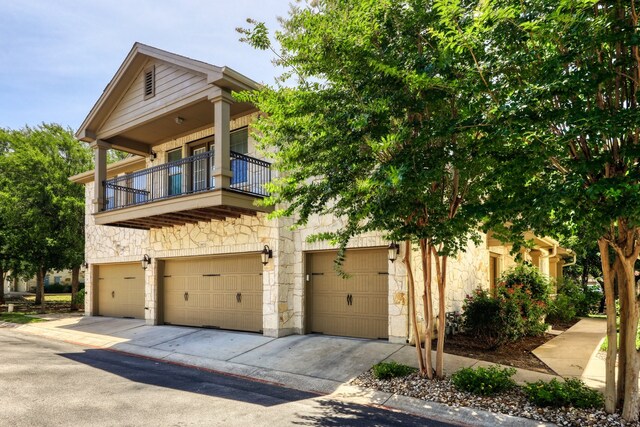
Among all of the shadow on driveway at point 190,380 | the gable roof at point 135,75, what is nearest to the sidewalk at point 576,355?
the shadow on driveway at point 190,380

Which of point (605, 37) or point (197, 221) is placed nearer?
point (605, 37)

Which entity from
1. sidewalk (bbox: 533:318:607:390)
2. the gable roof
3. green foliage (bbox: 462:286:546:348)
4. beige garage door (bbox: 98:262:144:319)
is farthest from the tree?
sidewalk (bbox: 533:318:607:390)

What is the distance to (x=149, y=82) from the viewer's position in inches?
532

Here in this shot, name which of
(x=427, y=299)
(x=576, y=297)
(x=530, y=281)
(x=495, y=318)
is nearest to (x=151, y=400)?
(x=427, y=299)

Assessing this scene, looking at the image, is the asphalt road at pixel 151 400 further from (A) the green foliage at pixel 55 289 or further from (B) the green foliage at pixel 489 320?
(A) the green foliage at pixel 55 289

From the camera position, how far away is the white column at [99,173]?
14.4 metres

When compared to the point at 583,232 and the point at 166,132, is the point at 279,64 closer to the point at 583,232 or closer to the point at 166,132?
the point at 583,232

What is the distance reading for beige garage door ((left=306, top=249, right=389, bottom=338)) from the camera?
10805 millimetres

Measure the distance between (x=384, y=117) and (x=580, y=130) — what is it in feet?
8.68

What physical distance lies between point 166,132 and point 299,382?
391 inches

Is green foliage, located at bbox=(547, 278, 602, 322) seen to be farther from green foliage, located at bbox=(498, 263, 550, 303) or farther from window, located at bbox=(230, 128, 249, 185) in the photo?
window, located at bbox=(230, 128, 249, 185)

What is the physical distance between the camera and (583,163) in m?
5.15

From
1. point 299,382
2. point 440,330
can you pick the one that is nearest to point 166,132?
point 299,382

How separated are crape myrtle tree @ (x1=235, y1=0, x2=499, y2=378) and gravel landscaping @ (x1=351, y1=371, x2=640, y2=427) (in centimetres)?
42
